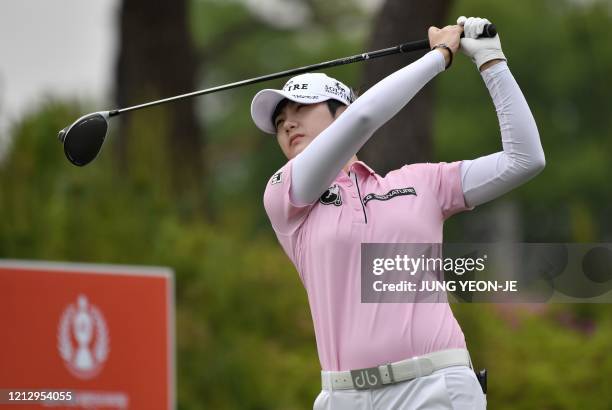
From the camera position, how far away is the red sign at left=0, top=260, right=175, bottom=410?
6172mm

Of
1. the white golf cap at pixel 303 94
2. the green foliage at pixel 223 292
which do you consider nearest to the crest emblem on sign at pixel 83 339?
the green foliage at pixel 223 292

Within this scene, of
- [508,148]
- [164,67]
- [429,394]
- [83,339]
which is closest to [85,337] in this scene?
[83,339]

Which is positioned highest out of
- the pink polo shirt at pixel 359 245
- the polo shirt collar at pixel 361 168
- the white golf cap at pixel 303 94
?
the white golf cap at pixel 303 94

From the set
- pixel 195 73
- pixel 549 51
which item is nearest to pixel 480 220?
pixel 549 51

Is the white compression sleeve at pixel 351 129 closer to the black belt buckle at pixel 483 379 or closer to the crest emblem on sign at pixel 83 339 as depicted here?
the black belt buckle at pixel 483 379

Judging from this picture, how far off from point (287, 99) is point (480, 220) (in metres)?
22.1

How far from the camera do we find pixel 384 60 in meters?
7.22

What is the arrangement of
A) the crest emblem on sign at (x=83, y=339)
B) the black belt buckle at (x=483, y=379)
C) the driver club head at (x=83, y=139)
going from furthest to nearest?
1. the crest emblem on sign at (x=83, y=339)
2. the driver club head at (x=83, y=139)
3. the black belt buckle at (x=483, y=379)

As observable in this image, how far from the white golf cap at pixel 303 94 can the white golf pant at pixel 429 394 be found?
1.05 m

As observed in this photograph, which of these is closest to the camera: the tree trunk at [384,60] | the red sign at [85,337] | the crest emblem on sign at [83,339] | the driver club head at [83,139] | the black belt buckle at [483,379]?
the black belt buckle at [483,379]

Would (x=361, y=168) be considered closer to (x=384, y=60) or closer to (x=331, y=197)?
(x=331, y=197)

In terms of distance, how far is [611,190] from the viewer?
23422 millimetres

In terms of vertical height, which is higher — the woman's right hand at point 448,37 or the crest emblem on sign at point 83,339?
the woman's right hand at point 448,37

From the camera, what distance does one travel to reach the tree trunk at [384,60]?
7.55 meters
